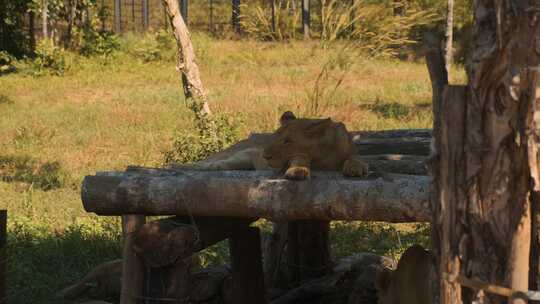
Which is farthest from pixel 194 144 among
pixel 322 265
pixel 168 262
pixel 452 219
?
pixel 452 219

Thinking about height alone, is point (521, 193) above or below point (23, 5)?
below

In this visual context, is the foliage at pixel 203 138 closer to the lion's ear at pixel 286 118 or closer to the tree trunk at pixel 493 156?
the lion's ear at pixel 286 118

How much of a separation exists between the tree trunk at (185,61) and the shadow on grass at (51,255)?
3.46m

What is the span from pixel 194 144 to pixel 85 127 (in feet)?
15.0

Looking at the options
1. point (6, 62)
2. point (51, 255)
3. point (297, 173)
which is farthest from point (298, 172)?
point (6, 62)

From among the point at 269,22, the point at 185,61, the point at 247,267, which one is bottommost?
the point at 247,267

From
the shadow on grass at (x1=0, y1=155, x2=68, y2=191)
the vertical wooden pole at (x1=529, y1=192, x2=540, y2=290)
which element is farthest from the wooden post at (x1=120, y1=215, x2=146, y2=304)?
the shadow on grass at (x1=0, y1=155, x2=68, y2=191)

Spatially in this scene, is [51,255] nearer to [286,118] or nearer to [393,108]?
[286,118]

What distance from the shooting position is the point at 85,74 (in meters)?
20.4

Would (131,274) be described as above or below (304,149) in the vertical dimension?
below

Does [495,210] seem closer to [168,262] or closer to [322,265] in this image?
[168,262]

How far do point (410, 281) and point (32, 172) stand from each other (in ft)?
24.2

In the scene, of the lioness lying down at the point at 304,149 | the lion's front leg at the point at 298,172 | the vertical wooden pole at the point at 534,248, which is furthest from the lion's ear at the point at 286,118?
the vertical wooden pole at the point at 534,248

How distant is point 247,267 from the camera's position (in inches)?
230
